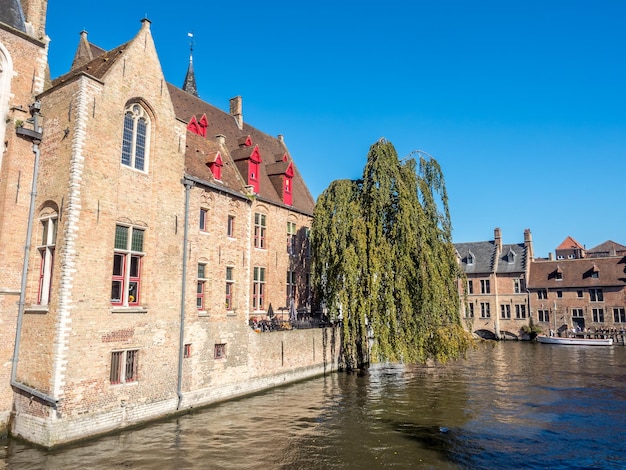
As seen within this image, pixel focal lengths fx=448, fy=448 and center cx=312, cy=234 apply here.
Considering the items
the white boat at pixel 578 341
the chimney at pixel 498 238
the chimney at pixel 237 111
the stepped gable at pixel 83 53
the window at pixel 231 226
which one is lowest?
the white boat at pixel 578 341

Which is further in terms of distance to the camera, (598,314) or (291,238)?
(598,314)

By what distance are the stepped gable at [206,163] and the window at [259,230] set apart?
3.63 m

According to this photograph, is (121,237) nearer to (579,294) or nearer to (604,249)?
(579,294)

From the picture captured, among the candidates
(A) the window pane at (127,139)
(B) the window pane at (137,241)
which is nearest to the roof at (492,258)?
(B) the window pane at (137,241)

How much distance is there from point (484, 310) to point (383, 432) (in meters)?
37.6

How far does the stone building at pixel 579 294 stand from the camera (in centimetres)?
4222

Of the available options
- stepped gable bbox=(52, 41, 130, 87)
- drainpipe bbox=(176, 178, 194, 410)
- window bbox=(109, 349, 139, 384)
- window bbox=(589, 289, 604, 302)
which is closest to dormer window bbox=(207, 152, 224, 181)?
drainpipe bbox=(176, 178, 194, 410)

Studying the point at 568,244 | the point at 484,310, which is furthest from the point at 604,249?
the point at 484,310

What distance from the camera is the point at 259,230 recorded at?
908 inches

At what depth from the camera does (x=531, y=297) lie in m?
45.7

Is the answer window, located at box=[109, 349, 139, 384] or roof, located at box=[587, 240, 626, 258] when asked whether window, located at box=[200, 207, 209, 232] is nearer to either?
window, located at box=[109, 349, 139, 384]

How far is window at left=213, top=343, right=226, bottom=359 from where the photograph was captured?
1686cm

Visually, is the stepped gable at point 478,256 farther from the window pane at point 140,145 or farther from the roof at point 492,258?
the window pane at point 140,145

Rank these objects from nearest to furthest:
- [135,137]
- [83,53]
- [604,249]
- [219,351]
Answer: [135,137]
[219,351]
[83,53]
[604,249]
